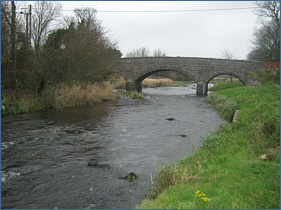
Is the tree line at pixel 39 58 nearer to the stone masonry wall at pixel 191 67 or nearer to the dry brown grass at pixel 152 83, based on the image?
the stone masonry wall at pixel 191 67

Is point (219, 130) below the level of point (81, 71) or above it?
below

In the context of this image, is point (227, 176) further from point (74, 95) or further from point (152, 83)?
point (152, 83)

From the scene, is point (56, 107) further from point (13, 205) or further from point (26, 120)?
point (13, 205)

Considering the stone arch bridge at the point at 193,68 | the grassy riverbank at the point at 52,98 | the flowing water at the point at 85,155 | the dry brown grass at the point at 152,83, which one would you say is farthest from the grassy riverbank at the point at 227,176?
the dry brown grass at the point at 152,83

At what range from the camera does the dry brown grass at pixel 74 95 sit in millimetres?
18312

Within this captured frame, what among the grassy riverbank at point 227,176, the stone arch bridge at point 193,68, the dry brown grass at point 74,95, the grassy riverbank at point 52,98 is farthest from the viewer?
the stone arch bridge at point 193,68

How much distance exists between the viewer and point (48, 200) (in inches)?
226

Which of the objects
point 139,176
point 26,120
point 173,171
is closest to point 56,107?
point 26,120

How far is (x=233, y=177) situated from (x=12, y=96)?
14859 mm

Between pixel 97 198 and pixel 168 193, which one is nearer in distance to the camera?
pixel 168 193

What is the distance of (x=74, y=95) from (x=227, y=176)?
15381 mm

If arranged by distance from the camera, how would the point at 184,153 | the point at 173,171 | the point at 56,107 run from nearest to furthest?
the point at 173,171 → the point at 184,153 → the point at 56,107

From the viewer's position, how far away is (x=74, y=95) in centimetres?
1969

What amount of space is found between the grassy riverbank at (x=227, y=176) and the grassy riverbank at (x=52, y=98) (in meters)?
11.5
